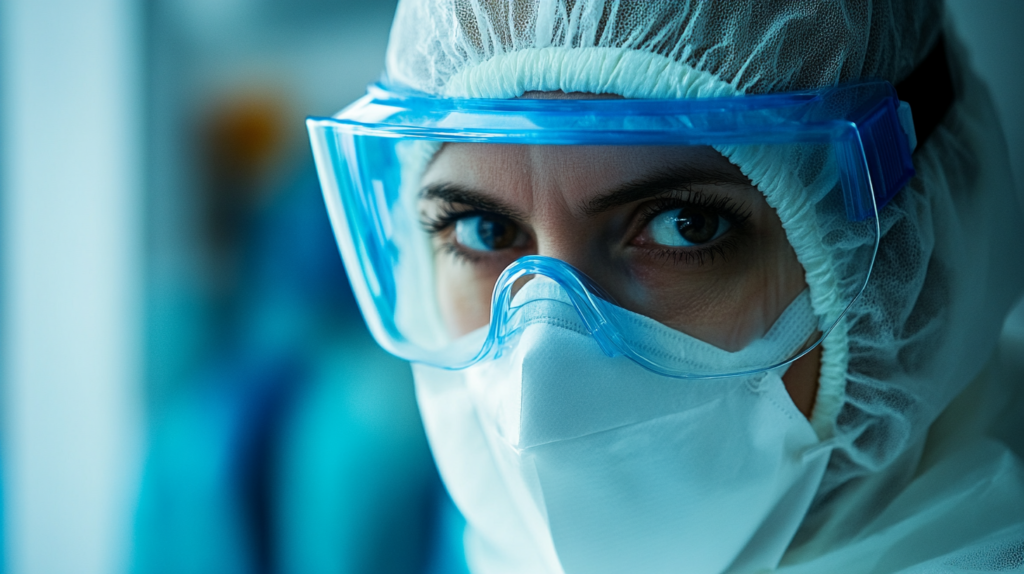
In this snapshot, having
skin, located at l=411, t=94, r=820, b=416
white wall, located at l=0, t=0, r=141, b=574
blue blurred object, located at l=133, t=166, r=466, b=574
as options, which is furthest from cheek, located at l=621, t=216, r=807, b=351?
white wall, located at l=0, t=0, r=141, b=574

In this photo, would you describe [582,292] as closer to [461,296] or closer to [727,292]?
[727,292]

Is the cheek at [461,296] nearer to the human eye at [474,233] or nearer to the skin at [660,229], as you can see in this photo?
the human eye at [474,233]

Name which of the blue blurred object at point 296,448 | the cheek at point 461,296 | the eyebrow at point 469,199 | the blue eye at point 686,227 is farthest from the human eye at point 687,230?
the blue blurred object at point 296,448

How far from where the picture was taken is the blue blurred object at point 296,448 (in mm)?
1663

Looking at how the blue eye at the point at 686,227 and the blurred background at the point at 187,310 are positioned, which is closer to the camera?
the blue eye at the point at 686,227

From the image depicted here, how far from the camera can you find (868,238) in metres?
0.83

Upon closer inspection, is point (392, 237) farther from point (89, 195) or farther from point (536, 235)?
point (89, 195)

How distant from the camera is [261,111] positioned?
1.96 metres

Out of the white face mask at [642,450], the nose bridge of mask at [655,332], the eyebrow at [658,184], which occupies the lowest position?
the white face mask at [642,450]

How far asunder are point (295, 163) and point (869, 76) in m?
1.39

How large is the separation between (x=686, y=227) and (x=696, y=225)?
0.5 inches

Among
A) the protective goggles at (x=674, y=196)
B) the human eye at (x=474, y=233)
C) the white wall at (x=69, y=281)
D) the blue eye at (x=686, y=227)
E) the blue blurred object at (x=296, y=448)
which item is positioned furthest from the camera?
the white wall at (x=69, y=281)

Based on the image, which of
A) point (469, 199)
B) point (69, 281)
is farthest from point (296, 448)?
point (469, 199)

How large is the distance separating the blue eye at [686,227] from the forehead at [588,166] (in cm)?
5
